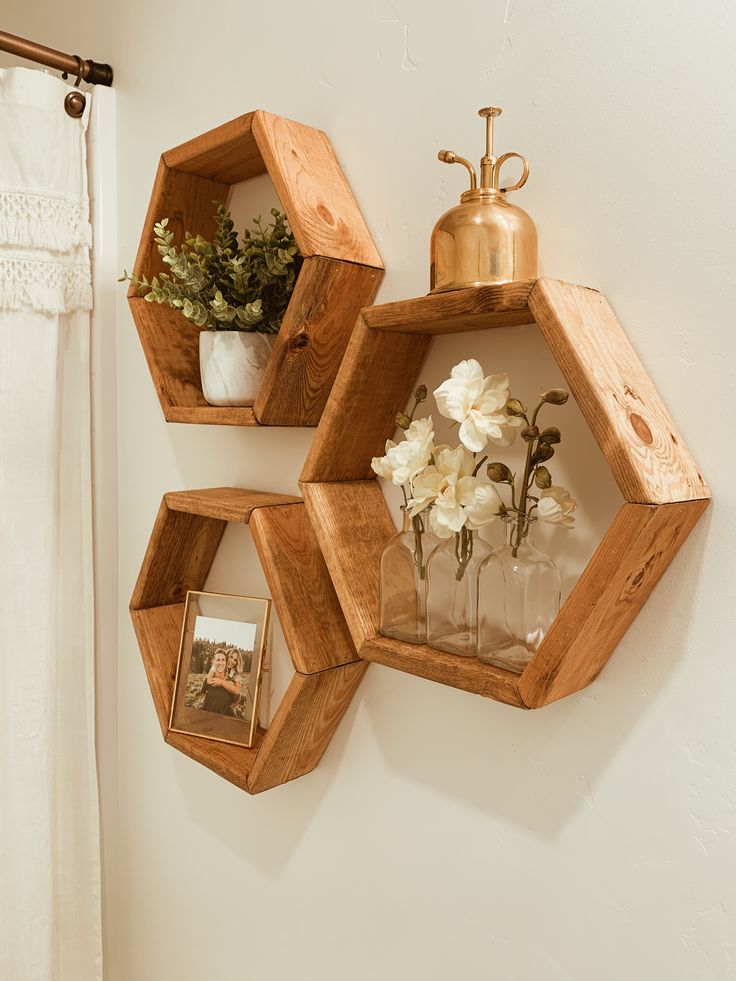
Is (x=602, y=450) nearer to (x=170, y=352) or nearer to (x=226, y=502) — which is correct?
(x=226, y=502)

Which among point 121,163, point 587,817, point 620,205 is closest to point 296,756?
point 587,817

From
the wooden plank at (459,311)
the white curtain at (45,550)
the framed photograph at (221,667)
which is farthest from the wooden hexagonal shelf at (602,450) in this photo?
the white curtain at (45,550)

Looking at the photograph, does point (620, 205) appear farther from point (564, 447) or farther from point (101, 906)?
point (101, 906)

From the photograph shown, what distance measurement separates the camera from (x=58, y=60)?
1.33 meters

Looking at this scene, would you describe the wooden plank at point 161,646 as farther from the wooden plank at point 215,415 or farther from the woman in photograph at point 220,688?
the wooden plank at point 215,415

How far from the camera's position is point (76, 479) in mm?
1416

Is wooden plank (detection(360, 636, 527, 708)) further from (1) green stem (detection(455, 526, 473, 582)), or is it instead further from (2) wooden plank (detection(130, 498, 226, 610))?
(2) wooden plank (detection(130, 498, 226, 610))

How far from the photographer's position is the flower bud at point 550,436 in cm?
76

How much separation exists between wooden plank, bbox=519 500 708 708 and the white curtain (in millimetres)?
991

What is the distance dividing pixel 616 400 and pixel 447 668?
1.00ft

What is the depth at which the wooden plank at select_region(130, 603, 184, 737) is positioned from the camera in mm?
1219

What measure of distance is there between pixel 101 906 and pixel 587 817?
1123mm

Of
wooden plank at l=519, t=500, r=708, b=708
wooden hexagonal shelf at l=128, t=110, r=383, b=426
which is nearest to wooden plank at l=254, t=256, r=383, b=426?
wooden hexagonal shelf at l=128, t=110, r=383, b=426

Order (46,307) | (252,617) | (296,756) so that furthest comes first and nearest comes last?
(46,307), (252,617), (296,756)
